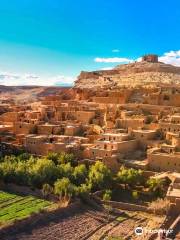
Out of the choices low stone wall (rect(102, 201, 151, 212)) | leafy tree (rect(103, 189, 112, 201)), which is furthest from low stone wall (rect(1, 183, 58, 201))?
low stone wall (rect(102, 201, 151, 212))

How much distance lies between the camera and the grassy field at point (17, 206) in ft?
66.5

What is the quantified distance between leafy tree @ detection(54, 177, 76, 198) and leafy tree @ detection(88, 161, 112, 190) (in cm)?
138

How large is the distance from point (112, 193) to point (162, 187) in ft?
8.64

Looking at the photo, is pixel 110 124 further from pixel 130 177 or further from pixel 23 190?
pixel 23 190

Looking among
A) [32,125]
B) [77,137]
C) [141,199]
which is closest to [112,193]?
[141,199]

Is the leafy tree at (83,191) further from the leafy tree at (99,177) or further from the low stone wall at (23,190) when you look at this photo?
the low stone wall at (23,190)

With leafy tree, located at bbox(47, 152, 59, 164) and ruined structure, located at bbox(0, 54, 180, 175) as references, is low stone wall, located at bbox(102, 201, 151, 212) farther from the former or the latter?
leafy tree, located at bbox(47, 152, 59, 164)

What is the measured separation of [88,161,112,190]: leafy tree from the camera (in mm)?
24281

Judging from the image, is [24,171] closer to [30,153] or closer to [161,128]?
[30,153]

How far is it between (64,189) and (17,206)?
2.50 meters

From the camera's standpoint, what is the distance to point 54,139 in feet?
96.3

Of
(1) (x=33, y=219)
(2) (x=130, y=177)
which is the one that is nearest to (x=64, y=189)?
(1) (x=33, y=219)

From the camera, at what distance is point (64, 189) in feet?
75.6

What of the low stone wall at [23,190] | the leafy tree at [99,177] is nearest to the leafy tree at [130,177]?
the leafy tree at [99,177]
